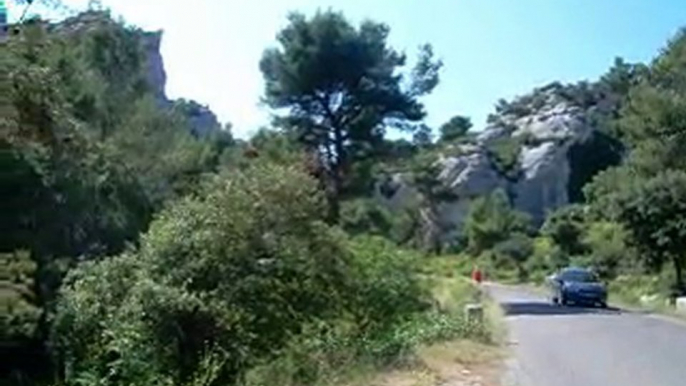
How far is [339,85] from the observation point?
51406 millimetres

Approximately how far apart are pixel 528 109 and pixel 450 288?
7965 centimetres

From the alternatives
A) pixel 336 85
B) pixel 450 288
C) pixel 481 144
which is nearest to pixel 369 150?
pixel 336 85

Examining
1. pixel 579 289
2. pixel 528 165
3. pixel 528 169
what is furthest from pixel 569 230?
pixel 579 289

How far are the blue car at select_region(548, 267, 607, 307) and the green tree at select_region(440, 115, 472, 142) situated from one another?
64.1m

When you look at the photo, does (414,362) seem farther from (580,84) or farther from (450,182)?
(580,84)

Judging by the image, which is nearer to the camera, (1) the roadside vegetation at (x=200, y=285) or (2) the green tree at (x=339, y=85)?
(1) the roadside vegetation at (x=200, y=285)

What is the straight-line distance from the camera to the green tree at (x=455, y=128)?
115m

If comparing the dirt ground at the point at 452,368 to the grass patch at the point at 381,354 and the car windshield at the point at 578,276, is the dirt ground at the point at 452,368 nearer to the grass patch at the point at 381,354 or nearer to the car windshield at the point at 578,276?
the grass patch at the point at 381,354

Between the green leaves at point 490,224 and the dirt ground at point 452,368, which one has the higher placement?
the green leaves at point 490,224

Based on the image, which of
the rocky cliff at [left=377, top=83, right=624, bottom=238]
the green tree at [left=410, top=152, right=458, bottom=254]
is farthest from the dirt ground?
the rocky cliff at [left=377, top=83, right=624, bottom=238]

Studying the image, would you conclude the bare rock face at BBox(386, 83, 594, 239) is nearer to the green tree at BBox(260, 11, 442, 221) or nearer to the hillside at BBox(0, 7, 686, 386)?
the hillside at BBox(0, 7, 686, 386)

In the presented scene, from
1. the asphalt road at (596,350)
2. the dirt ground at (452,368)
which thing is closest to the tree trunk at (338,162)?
the asphalt road at (596,350)

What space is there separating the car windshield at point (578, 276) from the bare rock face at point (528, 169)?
4054 centimetres

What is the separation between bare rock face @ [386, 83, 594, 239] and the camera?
95.0 metres
